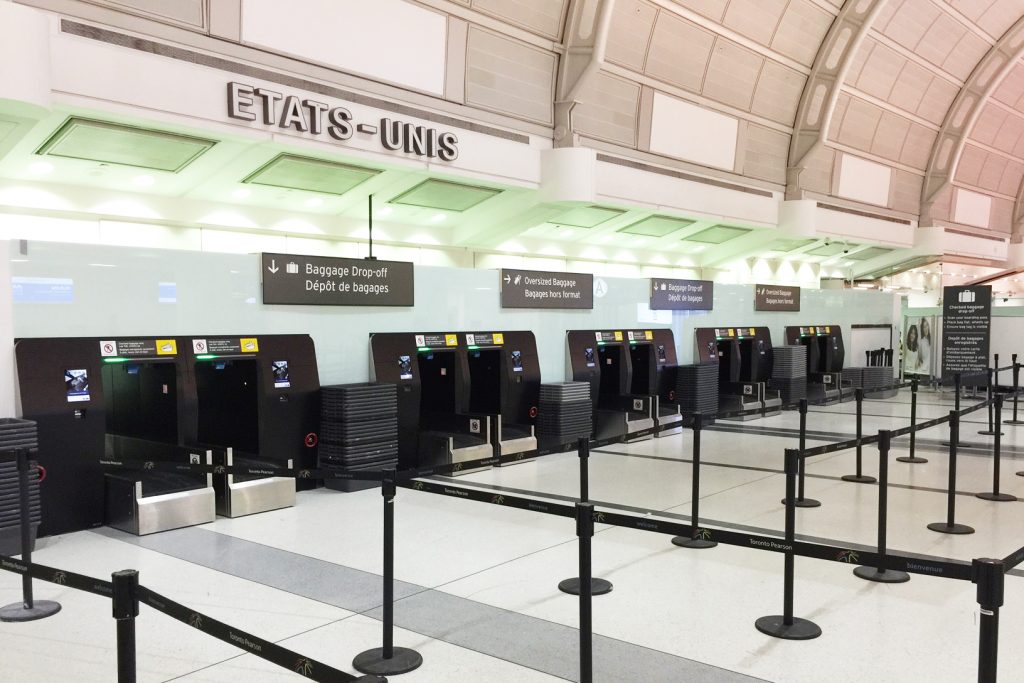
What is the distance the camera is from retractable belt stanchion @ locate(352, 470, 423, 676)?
3.61m

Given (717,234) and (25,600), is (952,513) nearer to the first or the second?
(25,600)

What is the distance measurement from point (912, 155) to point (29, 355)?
21.9 metres

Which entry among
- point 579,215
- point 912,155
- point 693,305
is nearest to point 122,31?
point 579,215

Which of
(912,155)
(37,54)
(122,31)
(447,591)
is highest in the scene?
(912,155)

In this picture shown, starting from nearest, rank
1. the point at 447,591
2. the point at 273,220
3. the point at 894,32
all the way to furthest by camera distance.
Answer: the point at 447,591, the point at 273,220, the point at 894,32

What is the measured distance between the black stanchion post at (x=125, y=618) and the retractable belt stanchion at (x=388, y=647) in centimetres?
137

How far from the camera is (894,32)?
17250 mm

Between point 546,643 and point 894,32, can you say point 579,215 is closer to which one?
point 894,32

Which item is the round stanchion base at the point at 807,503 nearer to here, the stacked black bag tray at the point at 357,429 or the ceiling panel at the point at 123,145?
the stacked black bag tray at the point at 357,429

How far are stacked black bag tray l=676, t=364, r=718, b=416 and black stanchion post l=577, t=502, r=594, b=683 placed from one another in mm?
9289

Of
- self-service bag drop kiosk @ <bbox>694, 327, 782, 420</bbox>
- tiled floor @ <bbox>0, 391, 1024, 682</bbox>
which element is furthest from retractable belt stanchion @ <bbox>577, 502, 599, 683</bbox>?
self-service bag drop kiosk @ <bbox>694, 327, 782, 420</bbox>

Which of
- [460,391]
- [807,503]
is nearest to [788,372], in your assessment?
[460,391]

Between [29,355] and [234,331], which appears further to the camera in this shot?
[234,331]

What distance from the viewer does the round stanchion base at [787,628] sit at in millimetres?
4027
